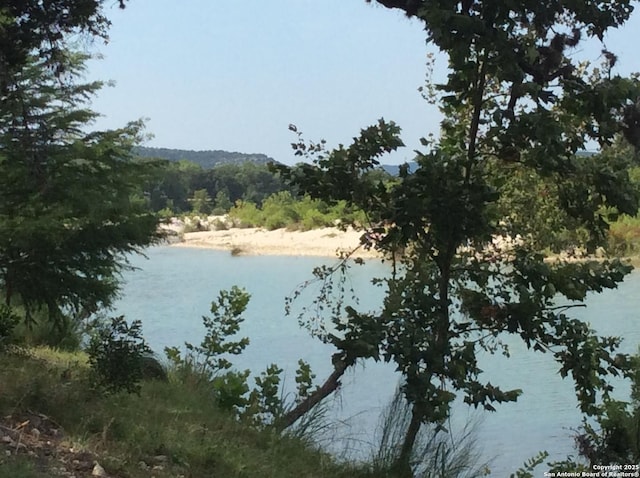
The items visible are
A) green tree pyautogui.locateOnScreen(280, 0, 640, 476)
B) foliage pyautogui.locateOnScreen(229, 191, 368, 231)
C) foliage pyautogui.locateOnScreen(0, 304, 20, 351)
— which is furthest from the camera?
foliage pyautogui.locateOnScreen(229, 191, 368, 231)

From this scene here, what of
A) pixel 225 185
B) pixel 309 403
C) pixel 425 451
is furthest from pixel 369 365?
pixel 225 185

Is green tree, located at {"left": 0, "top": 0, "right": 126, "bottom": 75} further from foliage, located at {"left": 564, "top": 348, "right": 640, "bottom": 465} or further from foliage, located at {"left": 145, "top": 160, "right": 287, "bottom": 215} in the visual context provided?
foliage, located at {"left": 145, "top": 160, "right": 287, "bottom": 215}

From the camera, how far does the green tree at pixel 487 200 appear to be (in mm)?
4461

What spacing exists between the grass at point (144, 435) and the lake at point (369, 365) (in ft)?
2.89

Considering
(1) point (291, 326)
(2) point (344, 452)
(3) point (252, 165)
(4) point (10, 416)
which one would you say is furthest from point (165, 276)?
(3) point (252, 165)

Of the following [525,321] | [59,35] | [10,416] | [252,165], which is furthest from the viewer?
[252,165]

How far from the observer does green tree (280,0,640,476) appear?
4461 millimetres

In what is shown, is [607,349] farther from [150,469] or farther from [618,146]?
[150,469]

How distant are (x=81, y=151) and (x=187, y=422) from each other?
306cm

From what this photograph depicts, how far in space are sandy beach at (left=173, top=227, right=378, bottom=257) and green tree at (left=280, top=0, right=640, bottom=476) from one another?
1988 cm

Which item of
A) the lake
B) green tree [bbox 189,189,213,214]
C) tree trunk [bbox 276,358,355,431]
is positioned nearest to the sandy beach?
green tree [bbox 189,189,213,214]

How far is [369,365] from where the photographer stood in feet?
28.0

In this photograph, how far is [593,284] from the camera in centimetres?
454

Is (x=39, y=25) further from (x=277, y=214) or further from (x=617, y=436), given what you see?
(x=277, y=214)
